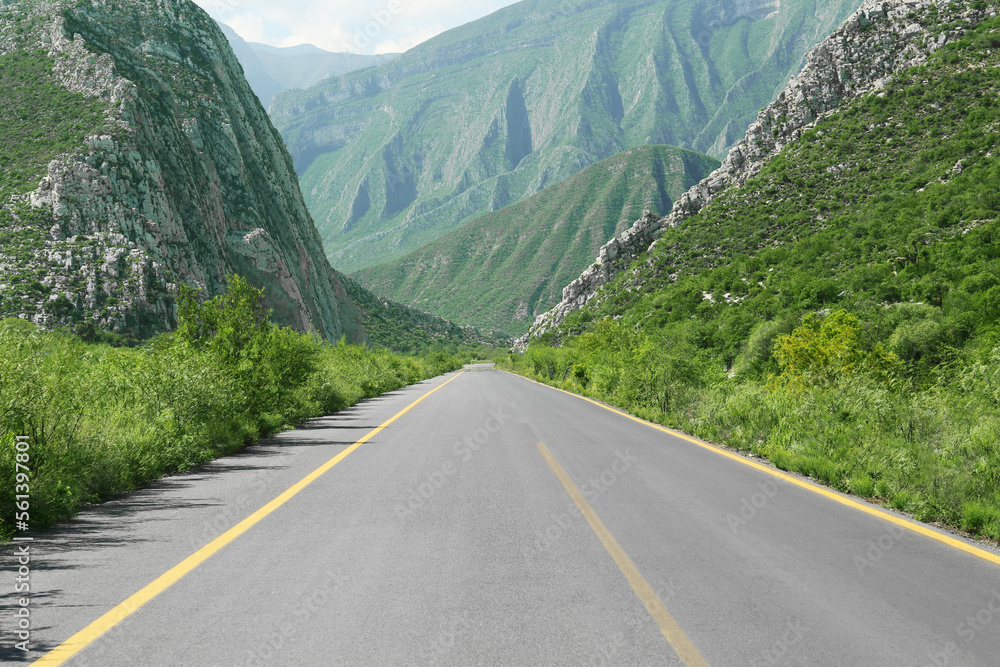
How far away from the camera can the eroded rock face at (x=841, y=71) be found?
42844mm

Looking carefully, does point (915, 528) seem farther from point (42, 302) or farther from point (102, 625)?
point (42, 302)

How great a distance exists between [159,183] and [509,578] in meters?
47.7

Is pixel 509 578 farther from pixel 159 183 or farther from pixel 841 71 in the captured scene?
pixel 841 71

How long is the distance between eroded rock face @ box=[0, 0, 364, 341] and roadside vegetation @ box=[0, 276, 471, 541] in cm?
2491

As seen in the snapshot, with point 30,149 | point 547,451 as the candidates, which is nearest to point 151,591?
point 547,451

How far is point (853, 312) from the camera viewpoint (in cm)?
2816

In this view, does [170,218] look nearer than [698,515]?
No

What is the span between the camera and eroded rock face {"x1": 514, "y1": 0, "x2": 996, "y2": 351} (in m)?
42.8

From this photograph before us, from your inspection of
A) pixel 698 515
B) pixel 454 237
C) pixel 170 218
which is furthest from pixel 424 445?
pixel 454 237

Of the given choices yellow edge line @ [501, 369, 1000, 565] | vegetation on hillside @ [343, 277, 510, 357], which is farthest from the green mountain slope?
yellow edge line @ [501, 369, 1000, 565]

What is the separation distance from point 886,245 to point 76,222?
45343 millimetres

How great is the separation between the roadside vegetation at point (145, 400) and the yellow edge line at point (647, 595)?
4.96 metres

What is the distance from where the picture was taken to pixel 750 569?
4.47 metres

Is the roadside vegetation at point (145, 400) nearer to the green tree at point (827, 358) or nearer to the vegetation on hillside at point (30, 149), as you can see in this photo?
the green tree at point (827, 358)
